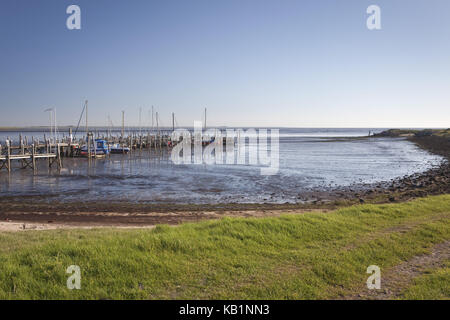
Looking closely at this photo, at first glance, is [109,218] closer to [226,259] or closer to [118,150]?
[226,259]

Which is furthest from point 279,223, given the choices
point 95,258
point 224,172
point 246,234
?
point 224,172

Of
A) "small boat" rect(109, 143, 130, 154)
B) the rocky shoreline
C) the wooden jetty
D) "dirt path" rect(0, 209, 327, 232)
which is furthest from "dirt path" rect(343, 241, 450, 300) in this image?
"small boat" rect(109, 143, 130, 154)

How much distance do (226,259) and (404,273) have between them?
12.7 ft

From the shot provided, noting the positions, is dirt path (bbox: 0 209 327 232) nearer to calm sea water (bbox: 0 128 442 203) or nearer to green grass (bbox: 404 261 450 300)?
calm sea water (bbox: 0 128 442 203)

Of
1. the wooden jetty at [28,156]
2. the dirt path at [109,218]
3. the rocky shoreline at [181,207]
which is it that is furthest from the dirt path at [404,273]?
the wooden jetty at [28,156]

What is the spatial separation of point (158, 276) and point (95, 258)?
1.57 m

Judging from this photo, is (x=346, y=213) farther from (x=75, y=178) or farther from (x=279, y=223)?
(x=75, y=178)

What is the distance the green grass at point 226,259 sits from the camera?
6148 mm

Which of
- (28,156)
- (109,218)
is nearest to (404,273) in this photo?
(109,218)

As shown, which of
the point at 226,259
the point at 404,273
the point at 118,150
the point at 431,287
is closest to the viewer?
the point at 431,287

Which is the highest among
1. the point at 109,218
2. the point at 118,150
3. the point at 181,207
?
the point at 118,150

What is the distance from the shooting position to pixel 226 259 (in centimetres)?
758

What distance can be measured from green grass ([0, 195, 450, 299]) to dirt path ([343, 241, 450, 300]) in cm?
20

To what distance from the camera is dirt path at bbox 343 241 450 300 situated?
244 inches
